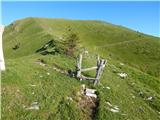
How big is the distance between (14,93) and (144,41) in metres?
55.5

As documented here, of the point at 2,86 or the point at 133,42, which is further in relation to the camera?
the point at 133,42

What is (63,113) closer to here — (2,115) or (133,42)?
(2,115)

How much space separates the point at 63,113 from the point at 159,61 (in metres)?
40.5

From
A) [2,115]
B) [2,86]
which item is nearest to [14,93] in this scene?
[2,86]

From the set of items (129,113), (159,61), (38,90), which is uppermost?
(38,90)

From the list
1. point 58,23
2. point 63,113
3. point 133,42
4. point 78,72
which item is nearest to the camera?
point 63,113

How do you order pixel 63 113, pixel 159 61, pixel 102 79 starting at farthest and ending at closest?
pixel 159 61 → pixel 102 79 → pixel 63 113

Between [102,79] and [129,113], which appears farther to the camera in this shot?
[102,79]

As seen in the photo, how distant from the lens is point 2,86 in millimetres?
22094

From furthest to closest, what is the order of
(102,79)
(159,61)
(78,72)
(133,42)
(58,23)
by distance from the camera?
(58,23), (133,42), (159,61), (102,79), (78,72)

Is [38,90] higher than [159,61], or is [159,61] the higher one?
[38,90]

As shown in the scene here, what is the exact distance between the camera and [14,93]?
21.7m

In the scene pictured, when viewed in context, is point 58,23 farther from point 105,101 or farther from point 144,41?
point 105,101

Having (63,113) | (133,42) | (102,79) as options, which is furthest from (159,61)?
(63,113)
